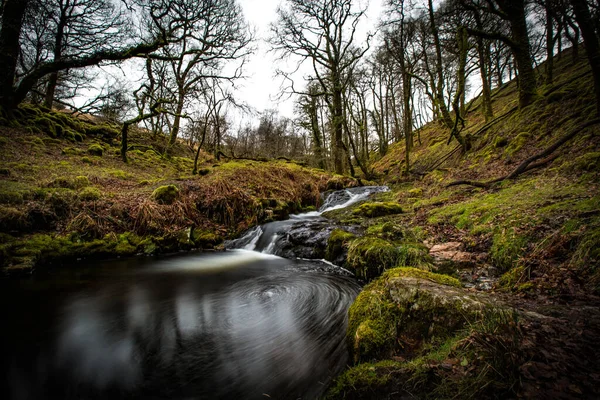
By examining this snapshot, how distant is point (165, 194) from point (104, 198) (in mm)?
1627

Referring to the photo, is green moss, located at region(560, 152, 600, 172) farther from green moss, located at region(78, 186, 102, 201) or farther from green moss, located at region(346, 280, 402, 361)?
green moss, located at region(78, 186, 102, 201)

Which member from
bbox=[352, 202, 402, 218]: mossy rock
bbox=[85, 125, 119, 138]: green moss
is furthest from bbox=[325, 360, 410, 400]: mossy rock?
bbox=[85, 125, 119, 138]: green moss

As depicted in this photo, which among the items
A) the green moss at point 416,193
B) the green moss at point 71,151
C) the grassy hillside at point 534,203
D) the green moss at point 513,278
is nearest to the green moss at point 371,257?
the grassy hillside at point 534,203

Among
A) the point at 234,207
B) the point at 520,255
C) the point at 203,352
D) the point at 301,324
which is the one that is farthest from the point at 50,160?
the point at 520,255

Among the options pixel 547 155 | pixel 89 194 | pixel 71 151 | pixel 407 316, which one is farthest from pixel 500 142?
pixel 71 151

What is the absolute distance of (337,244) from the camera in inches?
223

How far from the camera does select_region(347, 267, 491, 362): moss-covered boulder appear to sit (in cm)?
188

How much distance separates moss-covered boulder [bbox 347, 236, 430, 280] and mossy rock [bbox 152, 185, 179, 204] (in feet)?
20.8

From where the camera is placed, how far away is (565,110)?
6.69 metres

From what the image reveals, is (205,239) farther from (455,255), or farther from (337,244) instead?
(455,255)

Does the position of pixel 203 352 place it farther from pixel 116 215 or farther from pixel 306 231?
pixel 116 215

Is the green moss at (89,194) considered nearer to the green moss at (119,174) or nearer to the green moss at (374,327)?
the green moss at (119,174)

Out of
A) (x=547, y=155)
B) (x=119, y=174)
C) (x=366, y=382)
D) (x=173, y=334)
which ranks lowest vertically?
(x=173, y=334)

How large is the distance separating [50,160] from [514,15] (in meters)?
18.9
